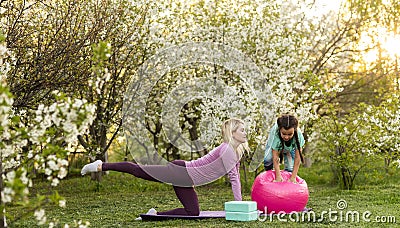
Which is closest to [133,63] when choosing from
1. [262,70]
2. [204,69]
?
[204,69]

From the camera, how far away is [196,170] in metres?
7.24

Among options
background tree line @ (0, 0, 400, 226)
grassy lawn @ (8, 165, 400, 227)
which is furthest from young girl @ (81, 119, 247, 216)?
background tree line @ (0, 0, 400, 226)

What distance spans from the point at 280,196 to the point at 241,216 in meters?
0.64

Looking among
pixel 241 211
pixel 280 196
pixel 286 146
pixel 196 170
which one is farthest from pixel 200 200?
pixel 241 211

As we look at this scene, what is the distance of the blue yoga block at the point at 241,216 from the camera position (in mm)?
6848

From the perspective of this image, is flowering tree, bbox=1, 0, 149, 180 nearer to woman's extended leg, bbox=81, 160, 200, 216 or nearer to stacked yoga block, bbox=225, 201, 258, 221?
woman's extended leg, bbox=81, 160, 200, 216

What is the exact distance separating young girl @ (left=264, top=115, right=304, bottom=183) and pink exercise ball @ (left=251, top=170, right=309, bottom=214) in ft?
0.46

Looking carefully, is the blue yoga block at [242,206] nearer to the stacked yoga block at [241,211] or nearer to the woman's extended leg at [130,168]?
the stacked yoga block at [241,211]

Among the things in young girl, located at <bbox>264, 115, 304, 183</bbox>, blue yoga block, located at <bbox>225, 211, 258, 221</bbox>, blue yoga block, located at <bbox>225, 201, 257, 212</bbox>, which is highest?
young girl, located at <bbox>264, 115, 304, 183</bbox>

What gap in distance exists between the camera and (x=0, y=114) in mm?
3594

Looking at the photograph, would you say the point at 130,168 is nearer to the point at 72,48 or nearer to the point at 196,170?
the point at 196,170

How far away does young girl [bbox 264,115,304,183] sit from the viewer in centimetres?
736

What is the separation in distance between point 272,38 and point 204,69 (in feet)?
5.14

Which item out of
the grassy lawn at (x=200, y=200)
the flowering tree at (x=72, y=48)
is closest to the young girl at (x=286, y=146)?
the grassy lawn at (x=200, y=200)
